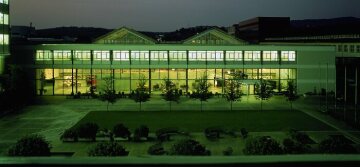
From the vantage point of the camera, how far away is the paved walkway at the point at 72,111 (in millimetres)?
33719

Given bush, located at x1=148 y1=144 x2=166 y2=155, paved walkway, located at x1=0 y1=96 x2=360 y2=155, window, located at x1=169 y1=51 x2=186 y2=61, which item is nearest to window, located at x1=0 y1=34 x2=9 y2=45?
paved walkway, located at x1=0 y1=96 x2=360 y2=155

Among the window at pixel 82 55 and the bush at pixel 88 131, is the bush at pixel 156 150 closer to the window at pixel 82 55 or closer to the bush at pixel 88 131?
the bush at pixel 88 131

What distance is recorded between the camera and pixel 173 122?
124 ft

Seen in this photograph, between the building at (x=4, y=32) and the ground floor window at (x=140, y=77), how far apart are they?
202 inches

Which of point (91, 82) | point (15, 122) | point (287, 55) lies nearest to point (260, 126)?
point (15, 122)

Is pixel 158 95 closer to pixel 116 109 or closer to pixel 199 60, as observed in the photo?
pixel 199 60

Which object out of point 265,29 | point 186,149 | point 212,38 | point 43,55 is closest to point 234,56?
point 212,38

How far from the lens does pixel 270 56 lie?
192ft

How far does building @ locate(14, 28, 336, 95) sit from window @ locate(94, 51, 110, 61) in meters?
0.10

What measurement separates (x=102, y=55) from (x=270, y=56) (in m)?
22.1

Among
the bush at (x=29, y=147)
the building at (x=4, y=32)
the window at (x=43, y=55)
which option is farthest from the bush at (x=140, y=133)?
the window at (x=43, y=55)

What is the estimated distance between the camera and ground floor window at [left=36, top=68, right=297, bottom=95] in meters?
57.5

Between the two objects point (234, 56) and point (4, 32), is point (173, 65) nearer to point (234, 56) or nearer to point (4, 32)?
point (234, 56)

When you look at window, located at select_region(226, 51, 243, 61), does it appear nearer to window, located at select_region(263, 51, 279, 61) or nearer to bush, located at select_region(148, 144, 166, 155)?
window, located at select_region(263, 51, 279, 61)
